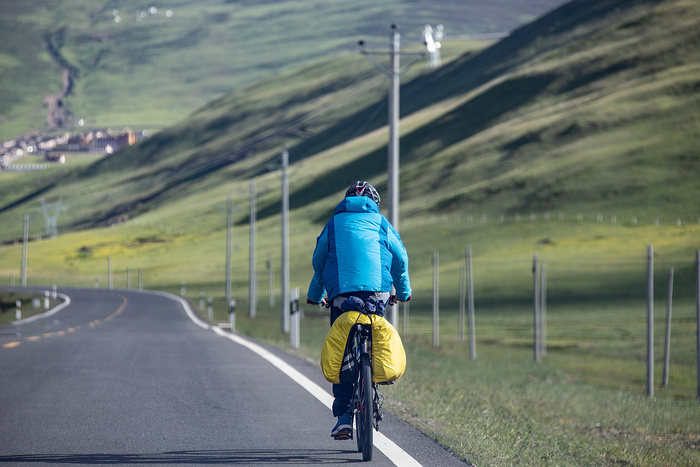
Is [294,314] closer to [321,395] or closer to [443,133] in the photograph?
[321,395]

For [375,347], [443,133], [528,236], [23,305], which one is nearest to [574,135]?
[528,236]

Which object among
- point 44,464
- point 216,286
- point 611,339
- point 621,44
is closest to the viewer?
point 44,464

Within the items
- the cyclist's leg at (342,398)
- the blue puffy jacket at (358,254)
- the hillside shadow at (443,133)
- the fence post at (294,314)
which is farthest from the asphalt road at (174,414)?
the hillside shadow at (443,133)

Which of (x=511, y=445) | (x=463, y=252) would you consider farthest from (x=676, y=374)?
(x=463, y=252)

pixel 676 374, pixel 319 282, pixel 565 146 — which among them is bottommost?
pixel 676 374

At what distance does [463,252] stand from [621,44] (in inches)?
3139

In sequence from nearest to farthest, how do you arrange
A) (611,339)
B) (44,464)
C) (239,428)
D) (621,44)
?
(44,464) → (239,428) → (611,339) → (621,44)

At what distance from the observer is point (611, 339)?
34625mm

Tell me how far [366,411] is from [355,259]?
1.20 metres

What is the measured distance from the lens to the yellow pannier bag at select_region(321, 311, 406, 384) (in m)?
7.21

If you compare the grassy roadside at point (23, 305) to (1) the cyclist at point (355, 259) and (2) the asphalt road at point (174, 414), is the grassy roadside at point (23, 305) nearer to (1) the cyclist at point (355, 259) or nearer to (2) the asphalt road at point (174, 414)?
(2) the asphalt road at point (174, 414)

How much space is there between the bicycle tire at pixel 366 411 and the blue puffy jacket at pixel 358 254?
2.00ft

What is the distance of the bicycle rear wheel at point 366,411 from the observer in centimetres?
706

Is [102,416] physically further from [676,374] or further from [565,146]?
[565,146]
